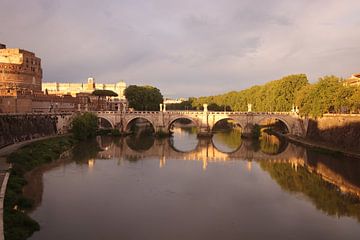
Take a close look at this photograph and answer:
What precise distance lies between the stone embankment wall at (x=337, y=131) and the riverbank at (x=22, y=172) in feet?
91.6

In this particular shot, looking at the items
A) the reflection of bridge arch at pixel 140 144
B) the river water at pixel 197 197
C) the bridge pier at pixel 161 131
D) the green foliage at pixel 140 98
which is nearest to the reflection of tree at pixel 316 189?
the river water at pixel 197 197

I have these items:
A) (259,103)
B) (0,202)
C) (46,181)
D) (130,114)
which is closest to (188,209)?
(0,202)

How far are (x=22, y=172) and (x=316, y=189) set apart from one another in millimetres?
19618

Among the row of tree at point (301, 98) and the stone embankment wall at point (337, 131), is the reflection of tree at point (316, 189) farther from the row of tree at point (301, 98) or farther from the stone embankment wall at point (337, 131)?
the row of tree at point (301, 98)

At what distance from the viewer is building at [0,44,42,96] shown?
58.8 meters

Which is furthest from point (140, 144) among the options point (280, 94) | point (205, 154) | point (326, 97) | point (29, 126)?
point (280, 94)

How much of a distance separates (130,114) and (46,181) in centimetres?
3138

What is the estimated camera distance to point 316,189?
2314cm

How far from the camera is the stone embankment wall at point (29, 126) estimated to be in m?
32.6

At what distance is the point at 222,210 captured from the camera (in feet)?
60.8

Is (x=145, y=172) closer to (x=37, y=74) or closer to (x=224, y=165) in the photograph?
(x=224, y=165)

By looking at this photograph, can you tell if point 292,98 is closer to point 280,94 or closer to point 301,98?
point 280,94

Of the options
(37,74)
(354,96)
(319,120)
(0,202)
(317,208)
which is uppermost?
(37,74)

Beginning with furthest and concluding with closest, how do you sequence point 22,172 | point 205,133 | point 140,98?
point 140,98, point 205,133, point 22,172
